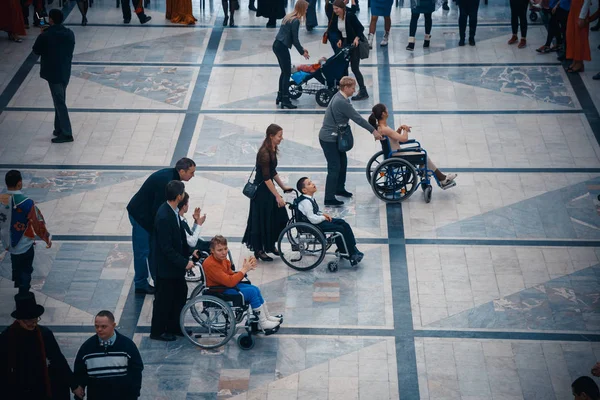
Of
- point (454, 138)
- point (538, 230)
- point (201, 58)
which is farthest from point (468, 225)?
point (201, 58)

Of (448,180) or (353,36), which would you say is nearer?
(448,180)

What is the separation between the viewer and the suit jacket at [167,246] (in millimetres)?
7793

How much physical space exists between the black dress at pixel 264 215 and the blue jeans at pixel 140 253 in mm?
1177

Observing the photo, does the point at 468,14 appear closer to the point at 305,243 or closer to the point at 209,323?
the point at 305,243

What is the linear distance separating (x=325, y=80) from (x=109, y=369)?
25.0 ft

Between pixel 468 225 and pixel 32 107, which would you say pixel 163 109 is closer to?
pixel 32 107

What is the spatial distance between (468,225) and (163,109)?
5214 mm

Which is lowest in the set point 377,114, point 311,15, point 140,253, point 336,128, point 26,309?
point 311,15

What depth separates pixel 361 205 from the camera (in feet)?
35.2

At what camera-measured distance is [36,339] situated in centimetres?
632

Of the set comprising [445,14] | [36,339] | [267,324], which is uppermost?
[36,339]

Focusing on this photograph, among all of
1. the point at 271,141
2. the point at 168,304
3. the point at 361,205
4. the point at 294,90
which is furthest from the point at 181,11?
the point at 168,304

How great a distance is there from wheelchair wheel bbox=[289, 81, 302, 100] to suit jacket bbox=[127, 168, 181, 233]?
17.0 feet

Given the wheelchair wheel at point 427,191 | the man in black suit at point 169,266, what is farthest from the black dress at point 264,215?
the wheelchair wheel at point 427,191
